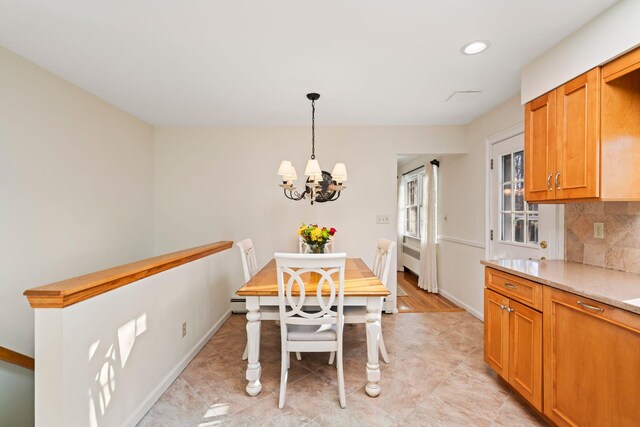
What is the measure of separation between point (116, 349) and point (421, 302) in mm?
3581

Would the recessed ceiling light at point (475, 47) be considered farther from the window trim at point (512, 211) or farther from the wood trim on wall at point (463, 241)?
the wood trim on wall at point (463, 241)

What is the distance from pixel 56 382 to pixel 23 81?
7.35 feet

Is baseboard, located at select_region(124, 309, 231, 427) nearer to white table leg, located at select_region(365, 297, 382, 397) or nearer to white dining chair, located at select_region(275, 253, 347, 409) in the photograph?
white dining chair, located at select_region(275, 253, 347, 409)

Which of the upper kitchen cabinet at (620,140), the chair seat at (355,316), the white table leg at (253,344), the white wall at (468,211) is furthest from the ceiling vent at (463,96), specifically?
the white table leg at (253,344)

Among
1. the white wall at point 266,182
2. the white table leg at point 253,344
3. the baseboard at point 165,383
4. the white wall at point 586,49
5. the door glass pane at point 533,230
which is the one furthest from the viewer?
the white wall at point 266,182

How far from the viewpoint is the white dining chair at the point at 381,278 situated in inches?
79.7

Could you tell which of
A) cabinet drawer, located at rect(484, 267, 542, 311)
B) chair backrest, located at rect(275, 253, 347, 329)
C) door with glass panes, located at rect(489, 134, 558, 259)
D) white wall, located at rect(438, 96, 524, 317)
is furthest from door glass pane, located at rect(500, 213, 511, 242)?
chair backrest, located at rect(275, 253, 347, 329)

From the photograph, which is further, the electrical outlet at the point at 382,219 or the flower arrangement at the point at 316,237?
the electrical outlet at the point at 382,219

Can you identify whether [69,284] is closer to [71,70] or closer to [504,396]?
[71,70]

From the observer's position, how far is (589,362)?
1368 mm

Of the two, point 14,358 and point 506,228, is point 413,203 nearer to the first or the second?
point 506,228

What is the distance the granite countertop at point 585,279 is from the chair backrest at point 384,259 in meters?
0.74

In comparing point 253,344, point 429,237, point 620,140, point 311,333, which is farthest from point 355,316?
point 429,237

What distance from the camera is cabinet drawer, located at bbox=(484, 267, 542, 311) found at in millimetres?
1687
